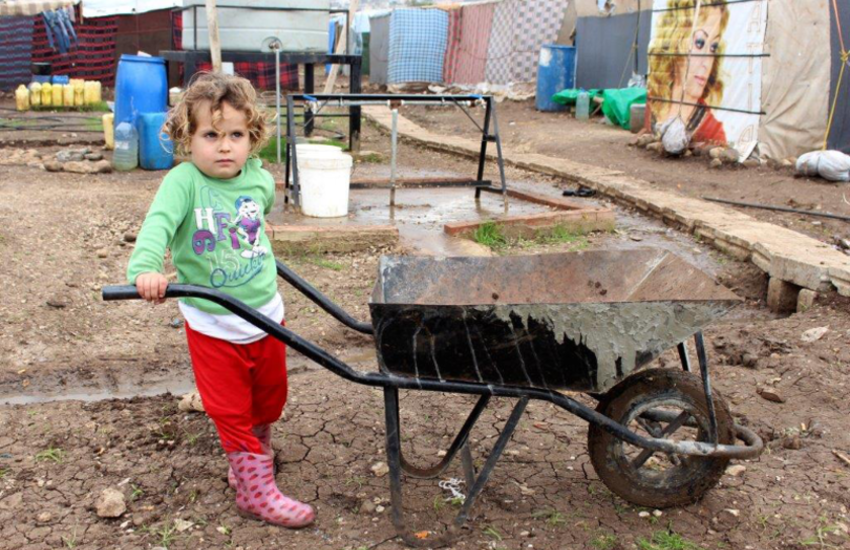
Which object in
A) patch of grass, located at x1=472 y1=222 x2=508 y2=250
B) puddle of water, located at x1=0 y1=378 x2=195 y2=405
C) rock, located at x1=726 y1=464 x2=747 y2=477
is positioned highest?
patch of grass, located at x1=472 y1=222 x2=508 y2=250

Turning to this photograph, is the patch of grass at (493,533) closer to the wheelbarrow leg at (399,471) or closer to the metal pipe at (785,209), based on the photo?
the wheelbarrow leg at (399,471)

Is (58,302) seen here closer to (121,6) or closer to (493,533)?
(493,533)

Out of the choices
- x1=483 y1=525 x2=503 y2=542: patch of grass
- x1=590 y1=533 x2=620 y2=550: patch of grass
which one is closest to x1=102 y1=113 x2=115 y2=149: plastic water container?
x1=483 y1=525 x2=503 y2=542: patch of grass

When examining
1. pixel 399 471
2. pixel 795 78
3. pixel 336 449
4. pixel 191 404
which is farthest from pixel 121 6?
pixel 399 471

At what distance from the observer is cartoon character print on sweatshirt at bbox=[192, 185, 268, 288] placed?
102 inches

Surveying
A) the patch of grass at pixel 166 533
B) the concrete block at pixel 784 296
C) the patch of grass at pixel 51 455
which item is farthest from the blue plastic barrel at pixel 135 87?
the patch of grass at pixel 166 533

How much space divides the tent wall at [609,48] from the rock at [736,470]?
13111 millimetres

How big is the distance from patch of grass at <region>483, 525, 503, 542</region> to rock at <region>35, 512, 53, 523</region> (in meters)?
1.38

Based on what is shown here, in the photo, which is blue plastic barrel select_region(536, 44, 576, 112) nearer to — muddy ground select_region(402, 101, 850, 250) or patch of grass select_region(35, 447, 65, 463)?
muddy ground select_region(402, 101, 850, 250)

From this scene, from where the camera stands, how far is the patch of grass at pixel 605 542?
103 inches

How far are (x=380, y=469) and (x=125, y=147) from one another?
685 cm

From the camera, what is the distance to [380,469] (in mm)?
3076

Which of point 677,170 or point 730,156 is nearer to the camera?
point 677,170

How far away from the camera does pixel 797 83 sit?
9430 millimetres
